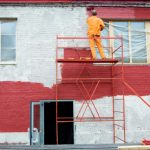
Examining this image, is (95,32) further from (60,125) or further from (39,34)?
(60,125)

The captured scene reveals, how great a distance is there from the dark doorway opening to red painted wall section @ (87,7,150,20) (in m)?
3.66

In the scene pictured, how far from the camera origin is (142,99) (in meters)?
15.3

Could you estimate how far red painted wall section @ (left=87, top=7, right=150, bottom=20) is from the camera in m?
16.5

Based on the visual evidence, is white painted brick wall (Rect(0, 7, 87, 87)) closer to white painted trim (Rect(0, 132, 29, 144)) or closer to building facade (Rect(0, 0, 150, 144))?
building facade (Rect(0, 0, 150, 144))

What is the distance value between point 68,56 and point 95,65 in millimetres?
1055

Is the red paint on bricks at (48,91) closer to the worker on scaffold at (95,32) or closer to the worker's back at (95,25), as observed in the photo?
the worker on scaffold at (95,32)

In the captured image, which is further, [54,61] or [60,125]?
[60,125]

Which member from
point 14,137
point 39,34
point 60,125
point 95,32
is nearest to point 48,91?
point 60,125

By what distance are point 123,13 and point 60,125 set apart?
4979mm

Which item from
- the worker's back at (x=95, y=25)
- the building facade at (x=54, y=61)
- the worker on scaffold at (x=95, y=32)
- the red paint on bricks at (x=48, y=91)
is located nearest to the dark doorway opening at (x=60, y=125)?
the red paint on bricks at (x=48, y=91)

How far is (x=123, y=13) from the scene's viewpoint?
16547mm

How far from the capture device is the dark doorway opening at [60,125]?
16.9 metres

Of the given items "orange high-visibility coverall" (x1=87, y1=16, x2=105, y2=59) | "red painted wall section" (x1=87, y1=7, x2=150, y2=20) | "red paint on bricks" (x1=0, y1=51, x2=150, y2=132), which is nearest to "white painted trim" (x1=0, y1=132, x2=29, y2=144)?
"red paint on bricks" (x1=0, y1=51, x2=150, y2=132)

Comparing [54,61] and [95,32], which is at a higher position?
[95,32]
